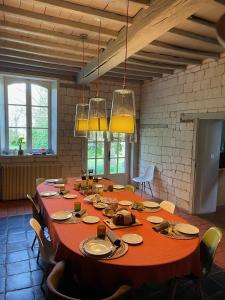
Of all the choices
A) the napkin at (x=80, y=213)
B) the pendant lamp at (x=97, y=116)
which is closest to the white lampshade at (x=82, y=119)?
the pendant lamp at (x=97, y=116)

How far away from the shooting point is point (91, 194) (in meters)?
3.10

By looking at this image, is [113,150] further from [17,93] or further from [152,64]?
[17,93]

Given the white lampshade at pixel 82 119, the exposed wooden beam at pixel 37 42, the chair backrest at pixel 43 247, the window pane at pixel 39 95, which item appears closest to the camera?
the chair backrest at pixel 43 247

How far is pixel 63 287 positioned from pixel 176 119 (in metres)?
4.10

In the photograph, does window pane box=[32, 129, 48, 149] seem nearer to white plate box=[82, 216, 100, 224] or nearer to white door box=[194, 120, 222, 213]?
white door box=[194, 120, 222, 213]

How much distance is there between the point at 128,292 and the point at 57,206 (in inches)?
54.7

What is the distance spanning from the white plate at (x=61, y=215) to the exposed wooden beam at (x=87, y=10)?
2173mm

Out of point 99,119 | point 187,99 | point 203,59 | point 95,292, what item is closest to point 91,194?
point 99,119

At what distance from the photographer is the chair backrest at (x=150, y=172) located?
5551mm

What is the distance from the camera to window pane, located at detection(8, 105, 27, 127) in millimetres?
5145

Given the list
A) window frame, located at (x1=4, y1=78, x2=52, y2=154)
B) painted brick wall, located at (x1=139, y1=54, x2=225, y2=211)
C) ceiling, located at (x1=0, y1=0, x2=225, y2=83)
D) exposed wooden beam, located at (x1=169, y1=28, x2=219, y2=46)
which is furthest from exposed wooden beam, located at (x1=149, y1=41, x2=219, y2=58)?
window frame, located at (x1=4, y1=78, x2=52, y2=154)

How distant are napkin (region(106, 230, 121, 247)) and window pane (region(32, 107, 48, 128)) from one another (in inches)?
163

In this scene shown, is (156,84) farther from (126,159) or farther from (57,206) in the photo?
(57,206)

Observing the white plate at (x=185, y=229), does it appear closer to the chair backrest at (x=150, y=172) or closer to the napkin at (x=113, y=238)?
the napkin at (x=113, y=238)
